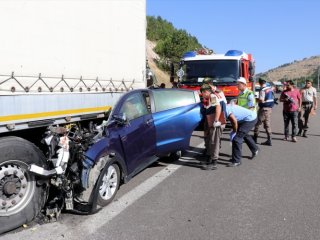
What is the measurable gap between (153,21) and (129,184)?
2381 inches

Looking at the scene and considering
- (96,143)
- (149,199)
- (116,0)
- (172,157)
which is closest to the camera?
(96,143)

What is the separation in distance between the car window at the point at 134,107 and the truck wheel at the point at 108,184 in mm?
882

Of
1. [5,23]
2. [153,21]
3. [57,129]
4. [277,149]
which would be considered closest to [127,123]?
[57,129]

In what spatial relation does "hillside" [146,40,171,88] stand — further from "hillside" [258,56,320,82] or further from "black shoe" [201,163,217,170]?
"hillside" [258,56,320,82]

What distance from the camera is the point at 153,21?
64.2 metres

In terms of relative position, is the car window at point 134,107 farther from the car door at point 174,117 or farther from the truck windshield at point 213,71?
the truck windshield at point 213,71

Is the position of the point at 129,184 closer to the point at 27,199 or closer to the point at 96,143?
the point at 96,143

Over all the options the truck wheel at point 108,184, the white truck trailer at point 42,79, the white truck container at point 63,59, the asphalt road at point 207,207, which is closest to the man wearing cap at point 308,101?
the asphalt road at point 207,207

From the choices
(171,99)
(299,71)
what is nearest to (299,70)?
(299,71)

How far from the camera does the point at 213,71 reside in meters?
12.9

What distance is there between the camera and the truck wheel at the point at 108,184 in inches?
194

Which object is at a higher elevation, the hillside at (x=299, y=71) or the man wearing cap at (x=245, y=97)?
the hillside at (x=299, y=71)

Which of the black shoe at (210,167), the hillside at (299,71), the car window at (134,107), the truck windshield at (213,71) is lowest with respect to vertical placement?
the black shoe at (210,167)

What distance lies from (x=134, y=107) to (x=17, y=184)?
2301 mm
